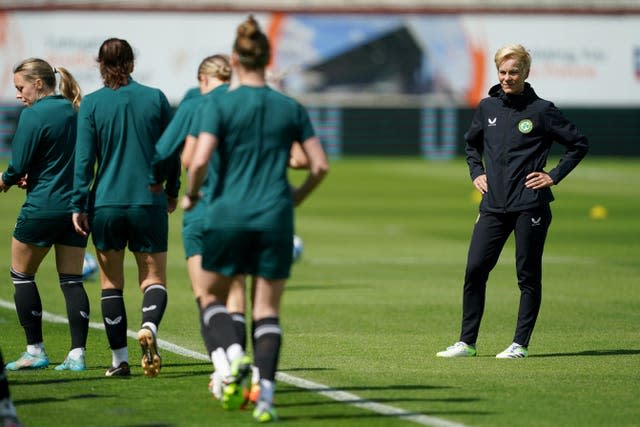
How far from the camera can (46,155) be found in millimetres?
9852

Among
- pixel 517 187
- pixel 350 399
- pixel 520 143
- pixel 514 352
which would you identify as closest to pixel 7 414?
pixel 350 399

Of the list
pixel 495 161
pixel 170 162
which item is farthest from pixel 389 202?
pixel 170 162

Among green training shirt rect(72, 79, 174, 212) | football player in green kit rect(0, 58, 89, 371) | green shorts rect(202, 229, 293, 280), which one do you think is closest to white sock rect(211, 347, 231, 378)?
green shorts rect(202, 229, 293, 280)

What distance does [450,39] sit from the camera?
51.1 m

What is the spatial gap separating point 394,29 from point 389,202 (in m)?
20.8

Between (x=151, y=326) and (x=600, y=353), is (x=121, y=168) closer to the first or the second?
(x=151, y=326)

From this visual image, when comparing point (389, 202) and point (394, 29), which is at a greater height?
point (394, 29)

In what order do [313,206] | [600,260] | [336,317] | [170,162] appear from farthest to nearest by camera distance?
[313,206]
[600,260]
[336,317]
[170,162]

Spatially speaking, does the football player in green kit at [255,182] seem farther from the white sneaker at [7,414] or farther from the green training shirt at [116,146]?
the green training shirt at [116,146]

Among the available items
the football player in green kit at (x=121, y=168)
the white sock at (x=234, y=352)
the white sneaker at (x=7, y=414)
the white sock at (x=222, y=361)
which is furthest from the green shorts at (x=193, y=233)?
the white sneaker at (x=7, y=414)

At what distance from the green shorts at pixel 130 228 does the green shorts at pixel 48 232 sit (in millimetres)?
556

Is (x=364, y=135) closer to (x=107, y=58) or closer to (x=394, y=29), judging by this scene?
(x=394, y=29)

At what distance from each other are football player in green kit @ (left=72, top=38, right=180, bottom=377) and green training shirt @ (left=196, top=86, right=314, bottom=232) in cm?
138

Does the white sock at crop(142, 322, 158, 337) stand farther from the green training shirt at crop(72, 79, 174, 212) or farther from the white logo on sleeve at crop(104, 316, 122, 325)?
the green training shirt at crop(72, 79, 174, 212)
